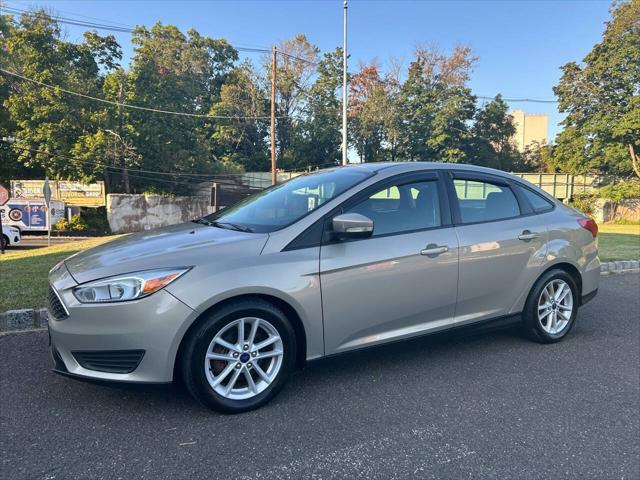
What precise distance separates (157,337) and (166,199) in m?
28.5

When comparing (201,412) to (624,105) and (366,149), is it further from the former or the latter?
(366,149)

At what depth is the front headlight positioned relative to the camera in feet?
8.57

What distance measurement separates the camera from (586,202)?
3494 cm

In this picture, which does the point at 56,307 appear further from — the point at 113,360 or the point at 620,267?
the point at 620,267

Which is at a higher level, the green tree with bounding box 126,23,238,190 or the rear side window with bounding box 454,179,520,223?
→ the green tree with bounding box 126,23,238,190

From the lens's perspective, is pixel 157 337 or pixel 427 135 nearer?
pixel 157 337

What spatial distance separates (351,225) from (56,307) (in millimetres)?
1917

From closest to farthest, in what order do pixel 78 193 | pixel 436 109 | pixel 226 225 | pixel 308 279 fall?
1. pixel 308 279
2. pixel 226 225
3. pixel 78 193
4. pixel 436 109

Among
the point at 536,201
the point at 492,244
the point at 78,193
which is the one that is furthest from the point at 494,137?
the point at 492,244

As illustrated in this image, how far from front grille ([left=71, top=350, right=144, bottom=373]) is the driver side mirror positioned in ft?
4.64

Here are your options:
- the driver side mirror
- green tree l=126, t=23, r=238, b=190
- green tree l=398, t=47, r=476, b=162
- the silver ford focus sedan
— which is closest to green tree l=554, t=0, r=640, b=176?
green tree l=398, t=47, r=476, b=162

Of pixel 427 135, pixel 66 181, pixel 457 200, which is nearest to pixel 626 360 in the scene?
pixel 457 200

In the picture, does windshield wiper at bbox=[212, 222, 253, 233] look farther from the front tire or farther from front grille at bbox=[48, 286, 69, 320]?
front grille at bbox=[48, 286, 69, 320]

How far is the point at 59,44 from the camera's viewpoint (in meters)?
29.6
